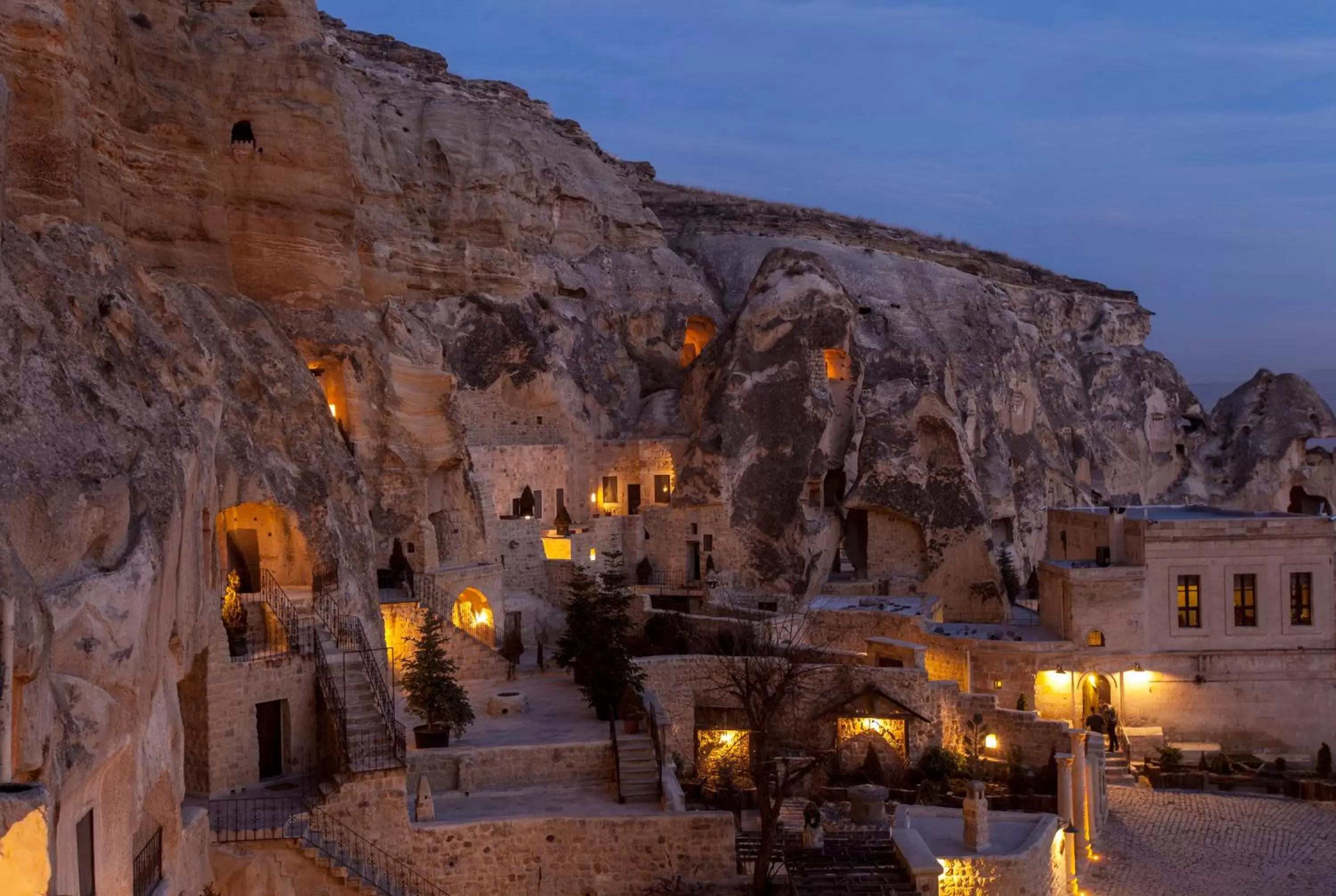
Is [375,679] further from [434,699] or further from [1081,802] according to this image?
[1081,802]

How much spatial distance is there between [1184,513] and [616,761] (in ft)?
71.5

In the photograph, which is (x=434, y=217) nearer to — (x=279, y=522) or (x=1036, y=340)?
(x=279, y=522)

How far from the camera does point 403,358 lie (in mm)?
33594

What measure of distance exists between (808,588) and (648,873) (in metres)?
21.8

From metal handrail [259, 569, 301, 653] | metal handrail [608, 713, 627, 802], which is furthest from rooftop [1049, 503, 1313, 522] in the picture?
metal handrail [259, 569, 301, 653]

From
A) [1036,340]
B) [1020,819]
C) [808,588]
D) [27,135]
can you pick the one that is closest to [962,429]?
[808,588]

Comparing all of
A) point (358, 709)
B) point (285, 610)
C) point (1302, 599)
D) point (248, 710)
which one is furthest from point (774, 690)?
point (1302, 599)

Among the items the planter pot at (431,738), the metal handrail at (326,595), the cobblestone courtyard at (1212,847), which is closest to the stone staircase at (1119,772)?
the cobblestone courtyard at (1212,847)

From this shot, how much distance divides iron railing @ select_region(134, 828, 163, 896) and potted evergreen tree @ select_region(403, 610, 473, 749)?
7.28 meters

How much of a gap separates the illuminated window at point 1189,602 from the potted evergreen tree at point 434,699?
18.8m

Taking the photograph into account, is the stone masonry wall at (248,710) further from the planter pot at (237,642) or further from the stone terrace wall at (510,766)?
the stone terrace wall at (510,766)

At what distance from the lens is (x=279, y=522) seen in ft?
80.1

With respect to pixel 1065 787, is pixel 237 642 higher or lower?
higher

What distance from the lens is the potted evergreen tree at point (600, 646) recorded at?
24.8 meters
